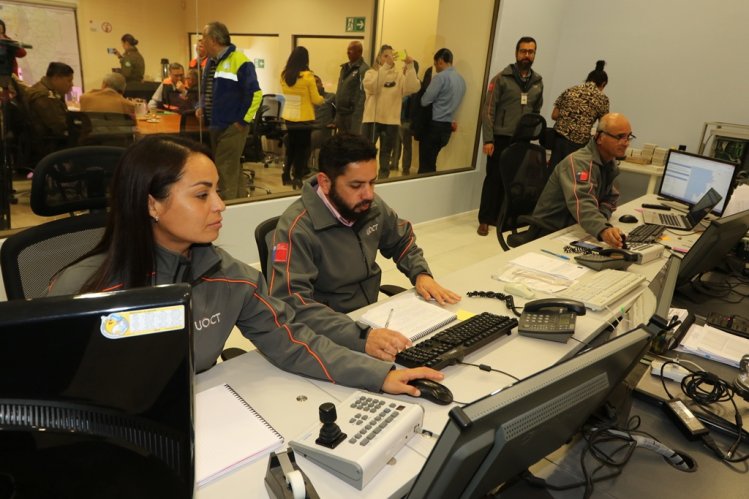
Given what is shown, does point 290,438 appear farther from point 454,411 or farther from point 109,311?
point 109,311

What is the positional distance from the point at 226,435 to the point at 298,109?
397 centimetres

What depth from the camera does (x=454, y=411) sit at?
65cm

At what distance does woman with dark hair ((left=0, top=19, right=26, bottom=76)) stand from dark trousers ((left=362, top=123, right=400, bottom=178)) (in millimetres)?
2842

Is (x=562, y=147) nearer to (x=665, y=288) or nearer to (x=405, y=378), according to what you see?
(x=665, y=288)

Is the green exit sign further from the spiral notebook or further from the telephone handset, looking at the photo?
the spiral notebook

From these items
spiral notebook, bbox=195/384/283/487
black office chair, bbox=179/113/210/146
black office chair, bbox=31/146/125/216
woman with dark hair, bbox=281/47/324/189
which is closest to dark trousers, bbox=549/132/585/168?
woman with dark hair, bbox=281/47/324/189

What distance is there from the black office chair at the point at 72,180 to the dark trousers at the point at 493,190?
3928 millimetres

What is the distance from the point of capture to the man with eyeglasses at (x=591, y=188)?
269 centimetres

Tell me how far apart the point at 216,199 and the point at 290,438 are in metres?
0.61

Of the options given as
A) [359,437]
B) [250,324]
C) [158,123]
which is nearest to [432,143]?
[158,123]

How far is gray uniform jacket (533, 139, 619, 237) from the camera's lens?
2.73m

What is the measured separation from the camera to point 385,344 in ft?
4.70

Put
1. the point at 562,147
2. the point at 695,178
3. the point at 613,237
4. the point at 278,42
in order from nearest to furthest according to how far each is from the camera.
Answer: the point at 613,237 → the point at 695,178 → the point at 278,42 → the point at 562,147

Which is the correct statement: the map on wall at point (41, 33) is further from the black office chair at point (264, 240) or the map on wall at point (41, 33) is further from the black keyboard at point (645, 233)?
the black keyboard at point (645, 233)
